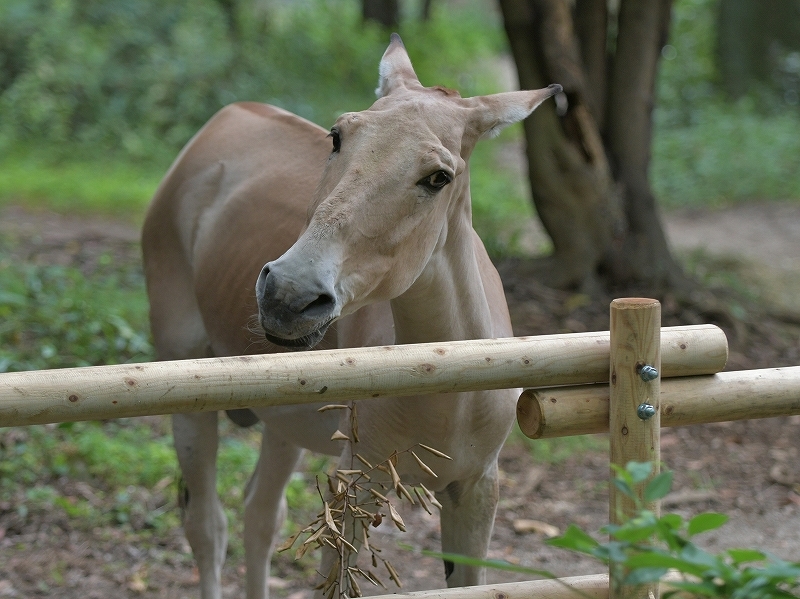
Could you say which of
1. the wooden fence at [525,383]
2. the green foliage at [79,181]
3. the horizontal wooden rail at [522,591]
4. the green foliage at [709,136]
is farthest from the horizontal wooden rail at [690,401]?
the green foliage at [709,136]

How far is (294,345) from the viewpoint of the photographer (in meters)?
2.28

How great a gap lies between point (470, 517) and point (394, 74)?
1.44 m

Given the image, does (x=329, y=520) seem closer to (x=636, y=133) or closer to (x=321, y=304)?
(x=321, y=304)

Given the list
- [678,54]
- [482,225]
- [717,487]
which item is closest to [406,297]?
[717,487]

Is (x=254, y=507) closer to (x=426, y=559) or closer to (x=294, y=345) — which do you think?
(x=426, y=559)

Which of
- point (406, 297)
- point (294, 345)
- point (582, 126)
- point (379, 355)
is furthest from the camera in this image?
point (582, 126)

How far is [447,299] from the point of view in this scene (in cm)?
265

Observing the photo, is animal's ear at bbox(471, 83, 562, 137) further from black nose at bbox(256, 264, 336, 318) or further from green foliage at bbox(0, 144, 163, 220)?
green foliage at bbox(0, 144, 163, 220)

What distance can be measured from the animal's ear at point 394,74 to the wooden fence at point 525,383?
104cm

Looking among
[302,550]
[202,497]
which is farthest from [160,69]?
[302,550]

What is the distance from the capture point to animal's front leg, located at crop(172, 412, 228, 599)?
3.76 meters

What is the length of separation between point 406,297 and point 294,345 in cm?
45

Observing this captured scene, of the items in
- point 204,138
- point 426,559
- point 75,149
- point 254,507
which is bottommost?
point 426,559

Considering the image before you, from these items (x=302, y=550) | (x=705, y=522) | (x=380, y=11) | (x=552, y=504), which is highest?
(x=380, y=11)
